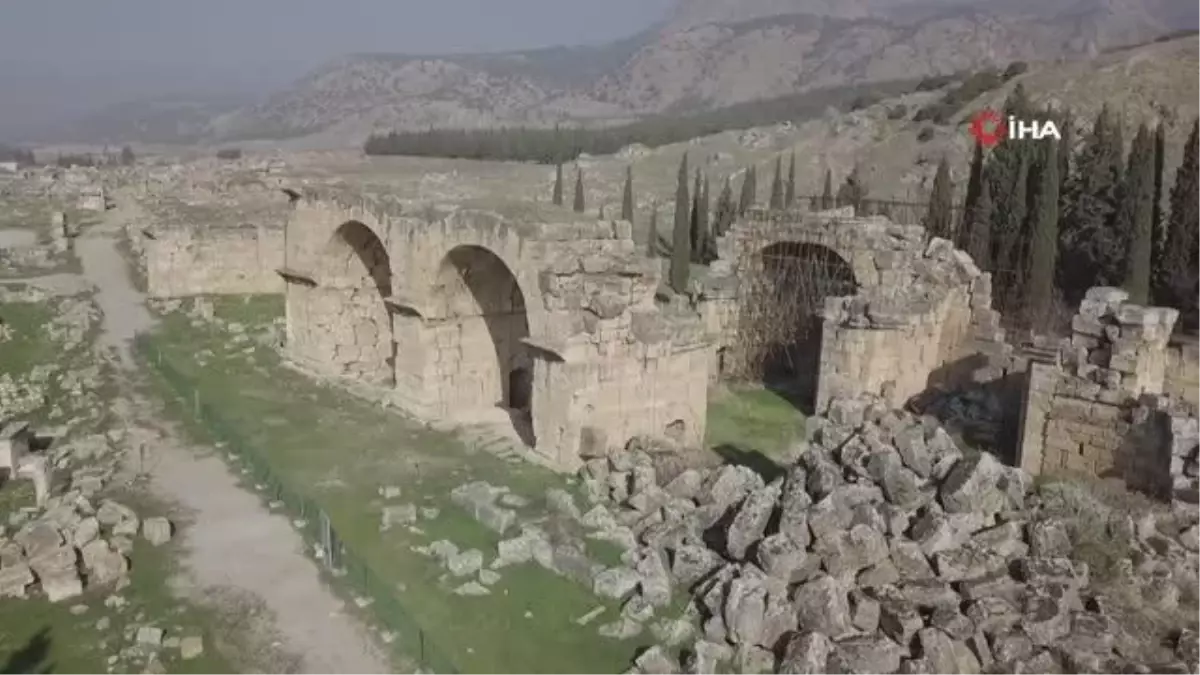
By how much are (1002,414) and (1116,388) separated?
12.5 ft

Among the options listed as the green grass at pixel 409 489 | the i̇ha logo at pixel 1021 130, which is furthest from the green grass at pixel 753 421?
the i̇ha logo at pixel 1021 130

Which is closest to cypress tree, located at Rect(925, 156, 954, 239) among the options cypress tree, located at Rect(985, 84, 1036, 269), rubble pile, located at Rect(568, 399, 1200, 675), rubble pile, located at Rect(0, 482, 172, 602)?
cypress tree, located at Rect(985, 84, 1036, 269)

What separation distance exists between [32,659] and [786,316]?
703 inches

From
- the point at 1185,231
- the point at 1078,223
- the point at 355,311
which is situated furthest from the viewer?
the point at 1078,223

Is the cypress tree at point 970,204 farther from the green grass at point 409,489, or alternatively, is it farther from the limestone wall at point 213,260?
the green grass at point 409,489

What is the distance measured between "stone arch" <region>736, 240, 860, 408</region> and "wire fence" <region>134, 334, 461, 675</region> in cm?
1191

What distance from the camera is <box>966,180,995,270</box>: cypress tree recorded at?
32562 millimetres

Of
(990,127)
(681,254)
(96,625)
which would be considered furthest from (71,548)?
(990,127)

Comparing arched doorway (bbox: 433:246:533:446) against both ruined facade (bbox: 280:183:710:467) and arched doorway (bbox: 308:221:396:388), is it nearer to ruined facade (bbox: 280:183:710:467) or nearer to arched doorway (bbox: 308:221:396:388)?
ruined facade (bbox: 280:183:710:467)

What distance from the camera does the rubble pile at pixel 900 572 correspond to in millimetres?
9914

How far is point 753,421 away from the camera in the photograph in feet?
69.7

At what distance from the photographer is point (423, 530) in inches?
543

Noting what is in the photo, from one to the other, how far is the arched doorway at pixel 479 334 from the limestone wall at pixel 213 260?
1342cm

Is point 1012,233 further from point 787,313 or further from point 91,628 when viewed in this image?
point 91,628
